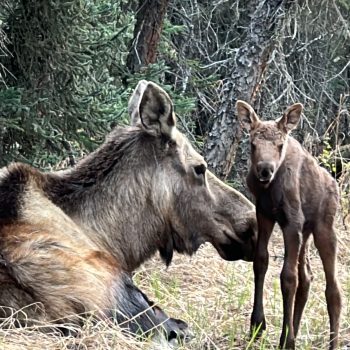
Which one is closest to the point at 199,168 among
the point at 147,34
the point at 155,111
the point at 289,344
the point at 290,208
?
the point at 155,111

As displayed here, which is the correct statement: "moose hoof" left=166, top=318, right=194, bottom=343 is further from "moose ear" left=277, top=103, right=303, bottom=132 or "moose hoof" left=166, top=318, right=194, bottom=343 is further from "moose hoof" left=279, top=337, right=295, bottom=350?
"moose ear" left=277, top=103, right=303, bottom=132

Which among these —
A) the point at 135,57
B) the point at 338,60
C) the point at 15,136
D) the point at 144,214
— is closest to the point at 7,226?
the point at 144,214

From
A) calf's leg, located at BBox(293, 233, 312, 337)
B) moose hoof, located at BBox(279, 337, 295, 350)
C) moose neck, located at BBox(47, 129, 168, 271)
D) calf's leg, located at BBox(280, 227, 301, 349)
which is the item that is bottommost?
moose hoof, located at BBox(279, 337, 295, 350)

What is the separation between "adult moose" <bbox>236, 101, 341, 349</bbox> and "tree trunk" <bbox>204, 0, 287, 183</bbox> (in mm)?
4494

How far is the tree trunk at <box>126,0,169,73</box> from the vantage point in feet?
35.0

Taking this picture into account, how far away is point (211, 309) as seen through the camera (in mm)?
6406

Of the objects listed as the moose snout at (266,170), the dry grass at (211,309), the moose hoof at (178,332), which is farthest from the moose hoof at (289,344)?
the moose snout at (266,170)

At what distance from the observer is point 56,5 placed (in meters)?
8.32

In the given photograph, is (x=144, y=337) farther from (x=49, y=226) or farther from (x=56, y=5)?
(x=56, y=5)

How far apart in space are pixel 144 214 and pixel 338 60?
13106 mm

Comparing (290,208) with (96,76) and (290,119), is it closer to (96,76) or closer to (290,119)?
(290,119)

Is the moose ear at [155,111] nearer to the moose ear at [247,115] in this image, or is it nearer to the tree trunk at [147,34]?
the moose ear at [247,115]

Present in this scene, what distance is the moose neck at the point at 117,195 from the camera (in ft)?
17.7

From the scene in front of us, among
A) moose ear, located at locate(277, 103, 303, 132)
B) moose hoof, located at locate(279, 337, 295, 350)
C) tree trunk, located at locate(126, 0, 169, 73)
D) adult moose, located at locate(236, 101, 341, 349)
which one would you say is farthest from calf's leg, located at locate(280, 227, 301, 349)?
tree trunk, located at locate(126, 0, 169, 73)
